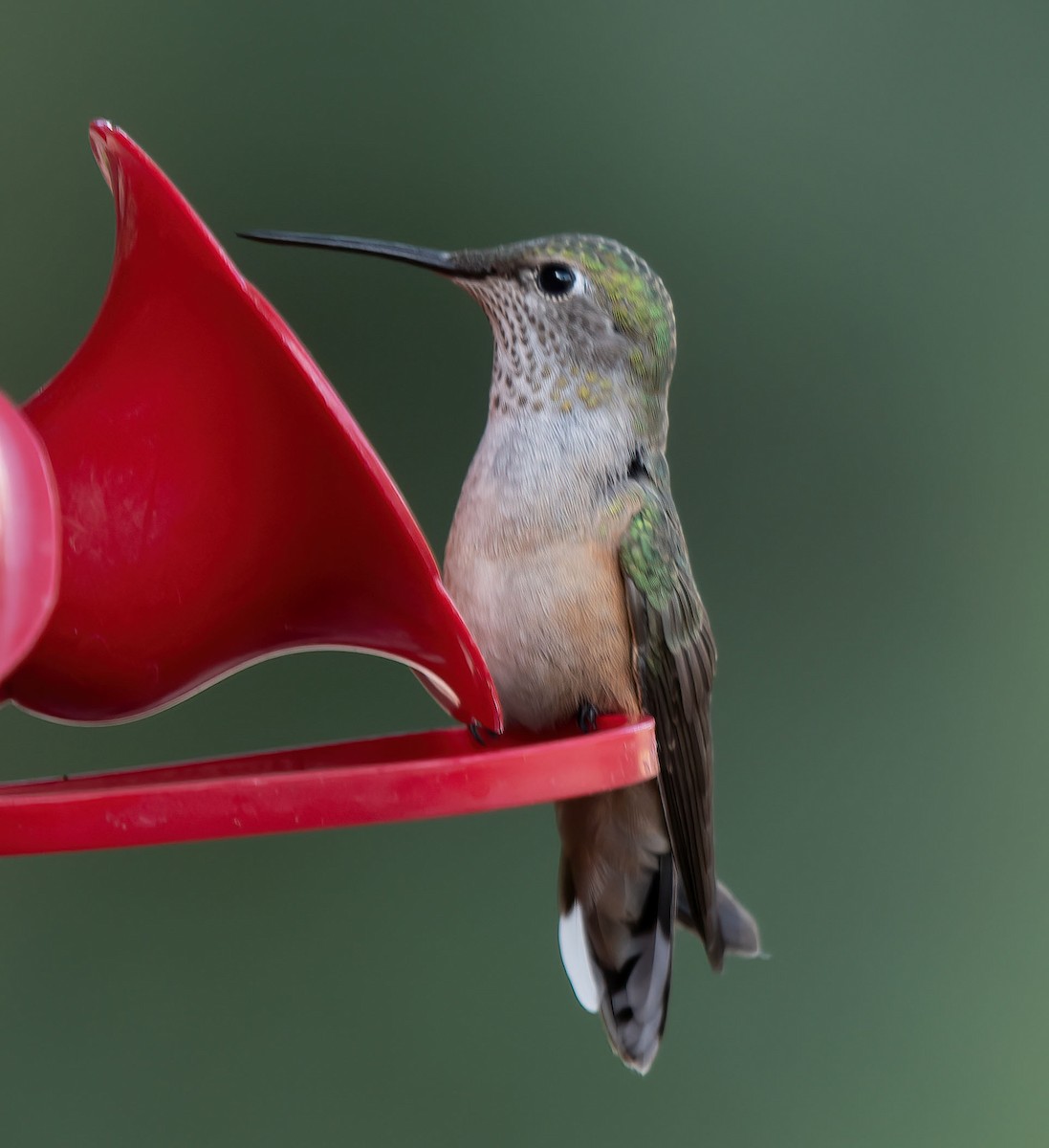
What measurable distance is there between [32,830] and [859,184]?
8.23 feet

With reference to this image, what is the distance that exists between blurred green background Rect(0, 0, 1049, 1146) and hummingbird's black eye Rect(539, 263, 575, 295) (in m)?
1.19

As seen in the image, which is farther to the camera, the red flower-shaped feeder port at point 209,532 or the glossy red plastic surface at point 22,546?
the red flower-shaped feeder port at point 209,532

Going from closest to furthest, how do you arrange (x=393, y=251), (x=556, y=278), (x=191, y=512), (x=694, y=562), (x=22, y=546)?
(x=22, y=546) → (x=191, y=512) → (x=393, y=251) → (x=556, y=278) → (x=694, y=562)

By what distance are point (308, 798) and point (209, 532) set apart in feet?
1.07

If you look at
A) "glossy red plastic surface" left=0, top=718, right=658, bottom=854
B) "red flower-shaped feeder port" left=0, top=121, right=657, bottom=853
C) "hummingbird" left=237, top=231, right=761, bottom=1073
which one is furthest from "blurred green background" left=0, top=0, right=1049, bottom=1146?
"glossy red plastic surface" left=0, top=718, right=658, bottom=854

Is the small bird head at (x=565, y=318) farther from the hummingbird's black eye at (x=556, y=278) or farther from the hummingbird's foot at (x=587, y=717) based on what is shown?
the hummingbird's foot at (x=587, y=717)

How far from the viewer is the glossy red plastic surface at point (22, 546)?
2.39 feet

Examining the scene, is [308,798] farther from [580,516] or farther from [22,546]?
[580,516]

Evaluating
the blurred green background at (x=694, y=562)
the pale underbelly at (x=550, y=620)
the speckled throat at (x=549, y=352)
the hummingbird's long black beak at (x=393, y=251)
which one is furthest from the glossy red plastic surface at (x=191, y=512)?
the blurred green background at (x=694, y=562)

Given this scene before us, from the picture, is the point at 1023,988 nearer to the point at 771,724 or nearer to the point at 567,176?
the point at 771,724

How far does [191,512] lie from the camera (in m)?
1.00

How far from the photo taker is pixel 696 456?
2703mm

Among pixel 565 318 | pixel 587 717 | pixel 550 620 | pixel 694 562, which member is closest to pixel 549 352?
pixel 565 318

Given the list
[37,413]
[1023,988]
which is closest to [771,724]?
[1023,988]
